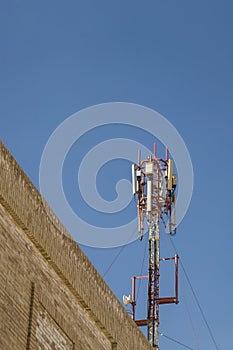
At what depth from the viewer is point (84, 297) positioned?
67.7 feet

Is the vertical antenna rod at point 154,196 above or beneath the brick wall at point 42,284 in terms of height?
above

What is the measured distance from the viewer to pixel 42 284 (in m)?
18.8

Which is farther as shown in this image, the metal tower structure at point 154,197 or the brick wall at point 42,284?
the metal tower structure at point 154,197

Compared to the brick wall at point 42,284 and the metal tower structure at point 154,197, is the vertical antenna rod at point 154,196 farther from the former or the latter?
the brick wall at point 42,284

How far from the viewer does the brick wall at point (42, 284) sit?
1734cm

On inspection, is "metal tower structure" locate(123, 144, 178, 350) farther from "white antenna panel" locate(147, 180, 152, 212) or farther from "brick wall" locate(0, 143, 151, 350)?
"brick wall" locate(0, 143, 151, 350)

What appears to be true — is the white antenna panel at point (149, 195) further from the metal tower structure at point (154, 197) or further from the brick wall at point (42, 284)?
the brick wall at point (42, 284)

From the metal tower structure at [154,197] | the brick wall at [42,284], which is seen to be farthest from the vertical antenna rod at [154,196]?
the brick wall at [42,284]

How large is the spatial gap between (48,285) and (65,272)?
0.85 meters

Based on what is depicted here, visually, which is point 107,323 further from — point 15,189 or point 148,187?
point 148,187

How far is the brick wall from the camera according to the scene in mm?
17344

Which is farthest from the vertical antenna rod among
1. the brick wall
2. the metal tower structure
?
the brick wall

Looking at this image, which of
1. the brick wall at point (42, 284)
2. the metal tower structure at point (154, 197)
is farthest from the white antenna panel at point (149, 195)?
the brick wall at point (42, 284)

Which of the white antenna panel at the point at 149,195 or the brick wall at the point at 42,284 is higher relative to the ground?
the white antenna panel at the point at 149,195
